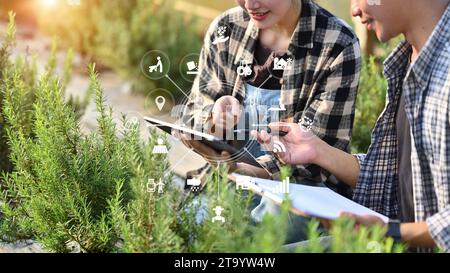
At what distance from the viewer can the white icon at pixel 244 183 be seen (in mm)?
1854

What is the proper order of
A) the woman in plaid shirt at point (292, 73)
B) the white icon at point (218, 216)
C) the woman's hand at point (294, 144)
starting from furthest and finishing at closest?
the woman in plaid shirt at point (292, 73)
the woman's hand at point (294, 144)
the white icon at point (218, 216)

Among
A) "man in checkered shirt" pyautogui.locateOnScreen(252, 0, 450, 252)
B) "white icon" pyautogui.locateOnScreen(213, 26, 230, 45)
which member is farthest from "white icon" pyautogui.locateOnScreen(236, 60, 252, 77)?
"man in checkered shirt" pyautogui.locateOnScreen(252, 0, 450, 252)

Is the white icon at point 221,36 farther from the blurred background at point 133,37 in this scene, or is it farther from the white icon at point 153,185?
the blurred background at point 133,37

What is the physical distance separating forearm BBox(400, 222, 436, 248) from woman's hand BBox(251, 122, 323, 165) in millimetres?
518

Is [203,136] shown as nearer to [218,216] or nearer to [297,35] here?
[218,216]

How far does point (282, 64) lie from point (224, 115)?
1.03 ft

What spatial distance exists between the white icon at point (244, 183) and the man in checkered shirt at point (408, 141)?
27 centimetres

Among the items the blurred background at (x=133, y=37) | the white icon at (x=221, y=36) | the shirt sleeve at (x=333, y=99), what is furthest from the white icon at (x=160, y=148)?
the blurred background at (x=133, y=37)

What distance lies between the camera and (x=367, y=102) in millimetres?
3490

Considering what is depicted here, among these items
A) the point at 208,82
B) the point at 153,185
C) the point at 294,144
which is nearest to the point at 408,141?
the point at 294,144

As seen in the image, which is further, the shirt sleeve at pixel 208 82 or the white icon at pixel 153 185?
the shirt sleeve at pixel 208 82

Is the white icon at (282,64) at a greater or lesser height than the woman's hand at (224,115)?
greater

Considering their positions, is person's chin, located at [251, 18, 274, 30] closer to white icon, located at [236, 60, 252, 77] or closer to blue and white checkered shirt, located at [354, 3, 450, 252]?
white icon, located at [236, 60, 252, 77]

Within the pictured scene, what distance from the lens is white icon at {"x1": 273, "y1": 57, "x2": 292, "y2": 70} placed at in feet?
8.20
